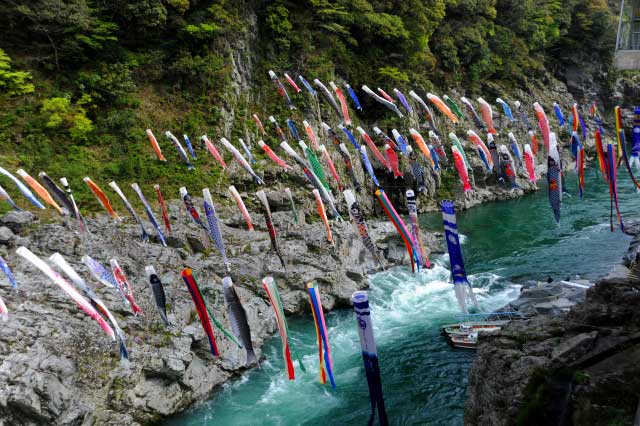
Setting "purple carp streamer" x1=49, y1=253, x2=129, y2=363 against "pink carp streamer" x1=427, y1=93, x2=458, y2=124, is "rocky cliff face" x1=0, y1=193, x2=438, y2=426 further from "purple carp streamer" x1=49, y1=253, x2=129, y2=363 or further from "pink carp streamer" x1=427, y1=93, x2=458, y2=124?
"pink carp streamer" x1=427, y1=93, x2=458, y2=124

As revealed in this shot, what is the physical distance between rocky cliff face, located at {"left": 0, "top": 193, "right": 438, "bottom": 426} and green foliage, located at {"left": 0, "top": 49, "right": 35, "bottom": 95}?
8096 millimetres

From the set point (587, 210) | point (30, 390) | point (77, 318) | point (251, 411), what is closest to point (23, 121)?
point (77, 318)

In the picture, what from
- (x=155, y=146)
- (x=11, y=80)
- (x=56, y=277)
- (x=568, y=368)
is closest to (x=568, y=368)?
(x=568, y=368)

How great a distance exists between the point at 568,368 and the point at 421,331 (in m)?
9.23

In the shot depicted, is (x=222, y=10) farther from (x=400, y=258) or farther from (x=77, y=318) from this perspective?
(x=77, y=318)

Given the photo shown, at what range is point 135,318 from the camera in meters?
13.4

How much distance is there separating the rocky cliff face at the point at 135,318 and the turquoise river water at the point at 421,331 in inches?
35.9

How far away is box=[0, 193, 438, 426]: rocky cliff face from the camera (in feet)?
35.6

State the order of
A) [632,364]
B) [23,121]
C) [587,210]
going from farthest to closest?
[587,210]
[23,121]
[632,364]

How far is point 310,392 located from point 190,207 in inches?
289

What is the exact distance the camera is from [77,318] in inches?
495

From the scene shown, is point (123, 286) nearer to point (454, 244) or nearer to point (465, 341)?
point (454, 244)

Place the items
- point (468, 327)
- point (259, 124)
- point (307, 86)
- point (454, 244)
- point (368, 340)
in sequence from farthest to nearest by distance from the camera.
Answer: point (307, 86) < point (259, 124) < point (468, 327) < point (454, 244) < point (368, 340)

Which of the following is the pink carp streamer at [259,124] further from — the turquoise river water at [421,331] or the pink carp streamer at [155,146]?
the turquoise river water at [421,331]
